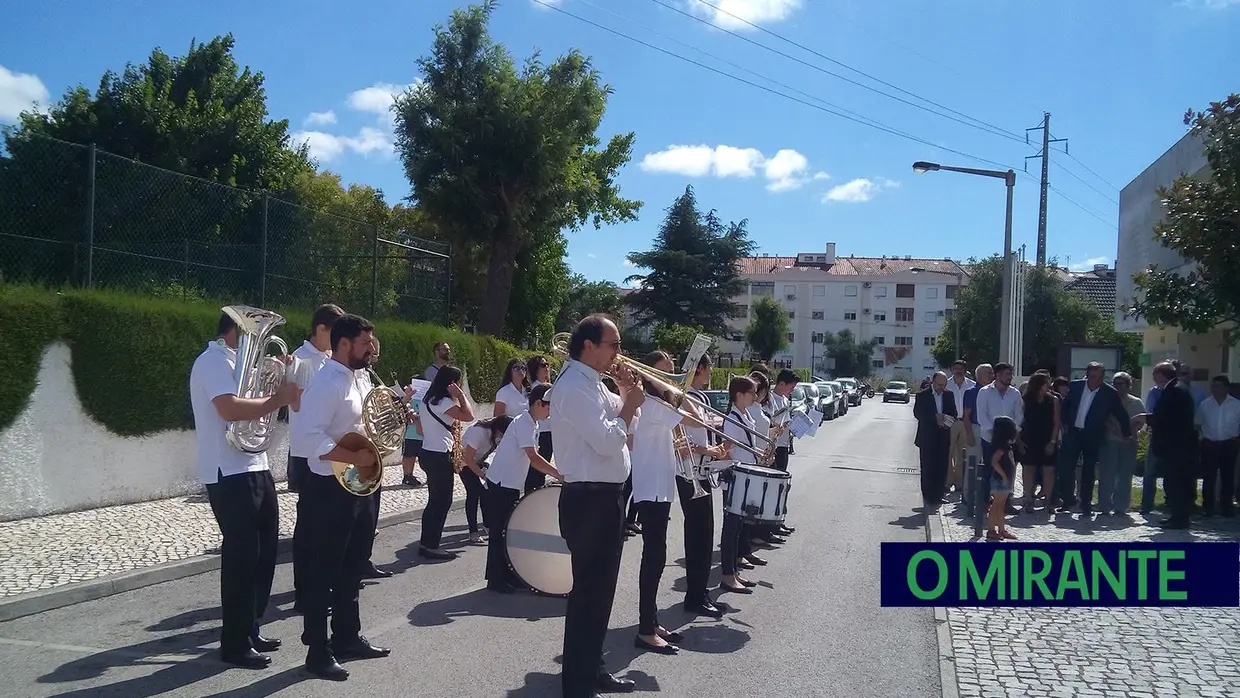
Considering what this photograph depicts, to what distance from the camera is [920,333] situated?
83188 mm

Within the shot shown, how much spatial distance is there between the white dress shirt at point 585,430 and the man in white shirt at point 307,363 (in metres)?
1.67

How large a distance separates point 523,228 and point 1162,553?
1940 centimetres

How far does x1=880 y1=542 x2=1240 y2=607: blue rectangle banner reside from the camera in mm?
5566

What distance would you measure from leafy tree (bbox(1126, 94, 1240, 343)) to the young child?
158 inches

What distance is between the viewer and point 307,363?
20.5ft

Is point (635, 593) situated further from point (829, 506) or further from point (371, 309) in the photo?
point (371, 309)

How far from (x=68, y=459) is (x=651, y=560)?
7.14m

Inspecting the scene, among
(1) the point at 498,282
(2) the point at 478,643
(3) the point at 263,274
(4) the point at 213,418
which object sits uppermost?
(1) the point at 498,282

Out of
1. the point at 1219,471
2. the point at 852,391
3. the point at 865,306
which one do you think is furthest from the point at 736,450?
the point at 865,306

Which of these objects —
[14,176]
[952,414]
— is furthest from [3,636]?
[952,414]

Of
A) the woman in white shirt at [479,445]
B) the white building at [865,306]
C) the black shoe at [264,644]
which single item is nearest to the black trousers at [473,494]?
the woman in white shirt at [479,445]

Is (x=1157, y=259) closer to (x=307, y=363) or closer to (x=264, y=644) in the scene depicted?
(x=307, y=363)

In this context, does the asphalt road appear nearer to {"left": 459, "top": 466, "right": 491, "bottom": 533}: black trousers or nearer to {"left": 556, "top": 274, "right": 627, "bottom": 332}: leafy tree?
{"left": 459, "top": 466, "right": 491, "bottom": 533}: black trousers

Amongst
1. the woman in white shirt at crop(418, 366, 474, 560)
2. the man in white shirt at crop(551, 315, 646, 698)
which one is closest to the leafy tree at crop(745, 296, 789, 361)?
the woman in white shirt at crop(418, 366, 474, 560)
